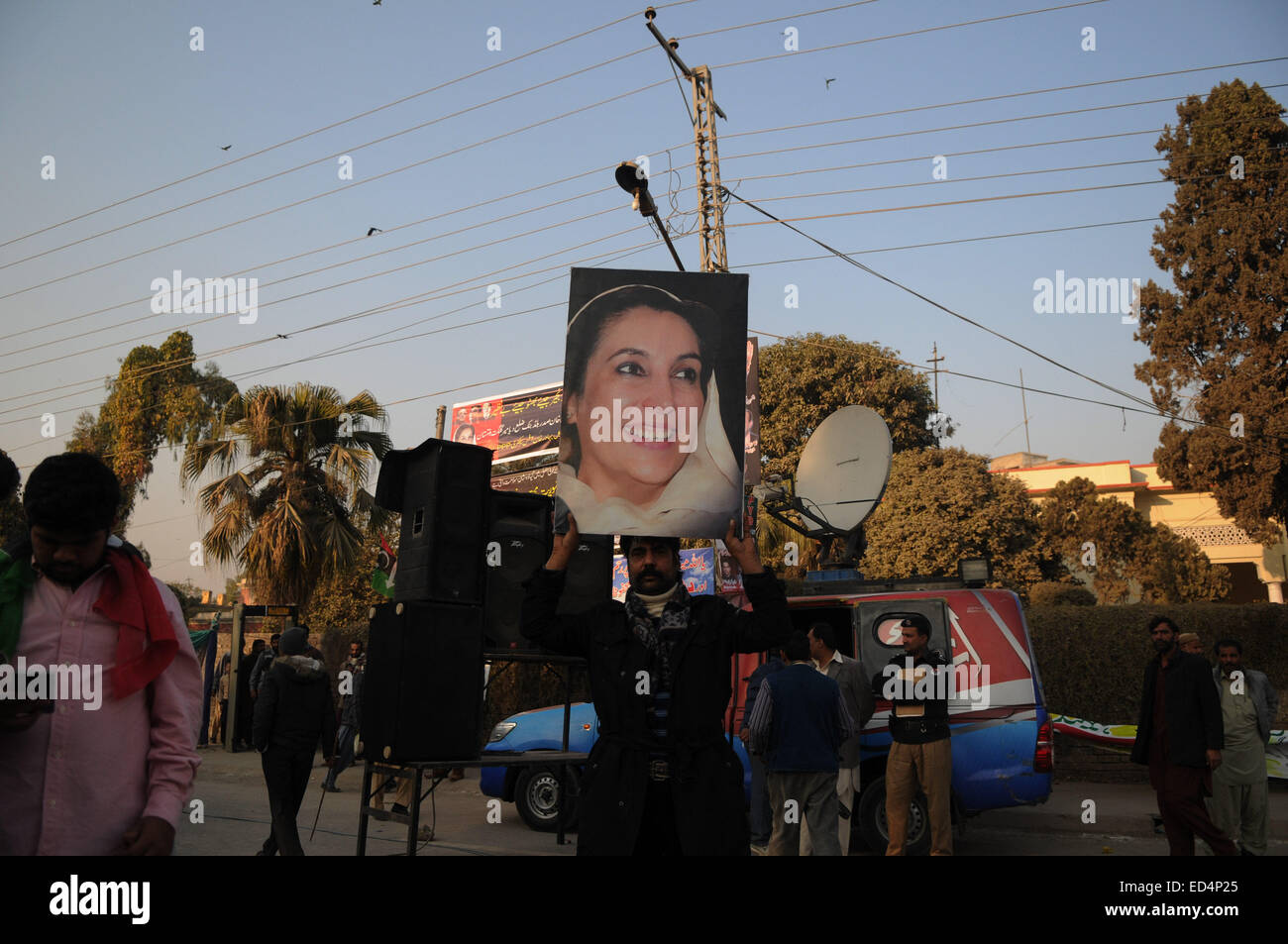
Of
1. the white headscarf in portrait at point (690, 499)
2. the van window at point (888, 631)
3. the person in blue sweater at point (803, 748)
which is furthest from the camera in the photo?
the van window at point (888, 631)

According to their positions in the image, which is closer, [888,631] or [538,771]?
[888,631]

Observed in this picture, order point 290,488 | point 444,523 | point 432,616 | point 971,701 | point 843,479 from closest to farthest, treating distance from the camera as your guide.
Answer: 1. point 432,616
2. point 444,523
3. point 971,701
4. point 843,479
5. point 290,488

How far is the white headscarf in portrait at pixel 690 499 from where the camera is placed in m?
4.32

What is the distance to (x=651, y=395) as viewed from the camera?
15.0 ft

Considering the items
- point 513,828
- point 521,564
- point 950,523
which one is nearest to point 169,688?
point 521,564

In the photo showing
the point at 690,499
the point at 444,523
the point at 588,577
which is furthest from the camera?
the point at 588,577

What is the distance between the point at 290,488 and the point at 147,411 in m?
19.8

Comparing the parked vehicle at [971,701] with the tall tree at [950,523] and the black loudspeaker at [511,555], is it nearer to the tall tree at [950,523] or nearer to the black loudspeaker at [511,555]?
the black loudspeaker at [511,555]

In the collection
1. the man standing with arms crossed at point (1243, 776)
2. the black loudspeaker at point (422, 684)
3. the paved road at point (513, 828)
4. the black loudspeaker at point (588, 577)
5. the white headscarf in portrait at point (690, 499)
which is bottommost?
the paved road at point (513, 828)

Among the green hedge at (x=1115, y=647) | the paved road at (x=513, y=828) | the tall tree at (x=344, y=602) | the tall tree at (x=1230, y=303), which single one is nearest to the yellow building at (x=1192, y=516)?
the tall tree at (x=1230, y=303)

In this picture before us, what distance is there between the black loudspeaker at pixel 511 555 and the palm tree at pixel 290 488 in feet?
45.1

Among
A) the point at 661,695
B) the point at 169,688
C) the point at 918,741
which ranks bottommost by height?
the point at 918,741

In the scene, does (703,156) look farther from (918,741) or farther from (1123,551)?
(1123,551)
